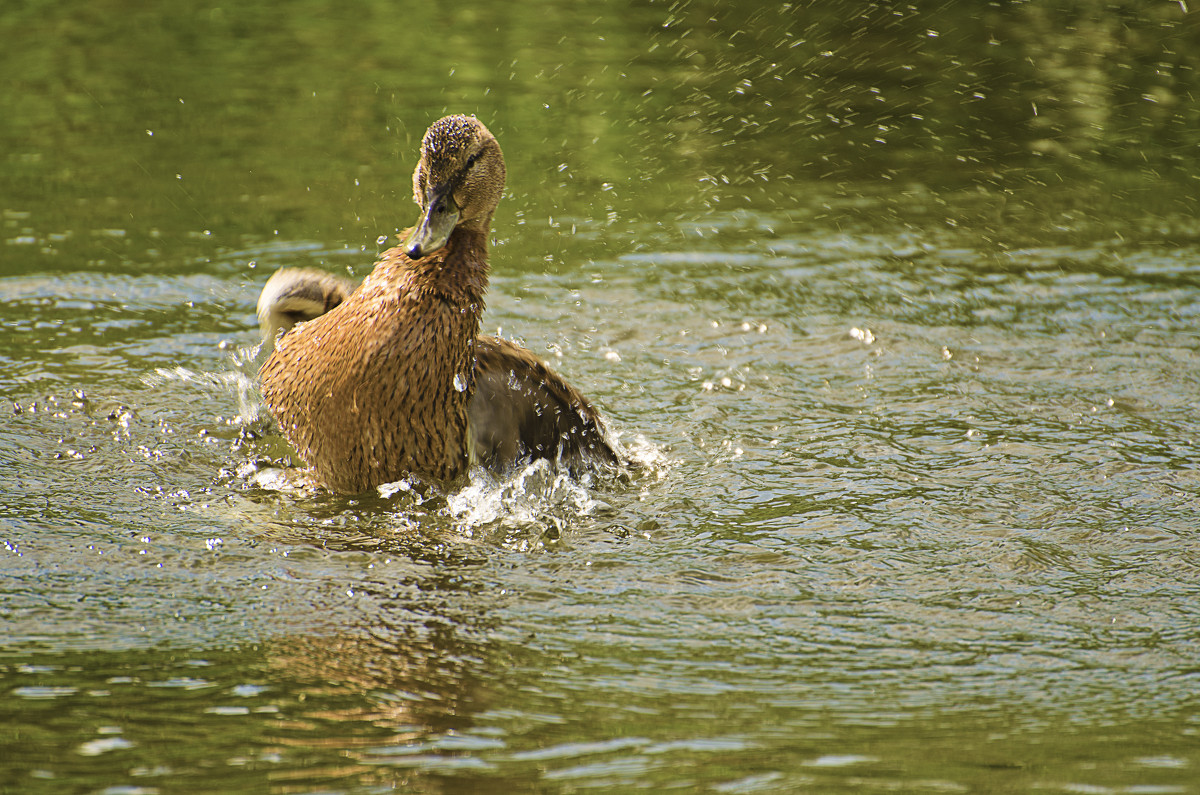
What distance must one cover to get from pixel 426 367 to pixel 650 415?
141 cm

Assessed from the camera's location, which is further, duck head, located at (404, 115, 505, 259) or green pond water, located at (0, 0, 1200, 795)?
duck head, located at (404, 115, 505, 259)

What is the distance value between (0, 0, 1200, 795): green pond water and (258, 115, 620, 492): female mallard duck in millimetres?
175

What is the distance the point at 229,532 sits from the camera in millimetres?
4914

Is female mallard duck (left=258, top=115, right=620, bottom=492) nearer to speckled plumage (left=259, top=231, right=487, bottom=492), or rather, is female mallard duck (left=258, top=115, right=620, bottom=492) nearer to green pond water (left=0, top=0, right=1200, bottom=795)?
speckled plumage (left=259, top=231, right=487, bottom=492)

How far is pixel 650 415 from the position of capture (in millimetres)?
6207

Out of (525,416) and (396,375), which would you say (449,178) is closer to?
(396,375)

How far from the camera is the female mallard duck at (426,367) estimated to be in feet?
16.7

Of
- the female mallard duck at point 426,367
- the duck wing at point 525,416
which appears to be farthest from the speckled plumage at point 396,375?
the duck wing at point 525,416

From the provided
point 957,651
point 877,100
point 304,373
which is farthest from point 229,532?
point 877,100

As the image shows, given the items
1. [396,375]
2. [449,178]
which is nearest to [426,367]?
[396,375]

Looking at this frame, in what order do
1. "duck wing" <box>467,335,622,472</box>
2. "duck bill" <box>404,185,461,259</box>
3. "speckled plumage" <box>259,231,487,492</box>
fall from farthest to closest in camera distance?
1. "duck wing" <box>467,335,622,472</box>
2. "speckled plumage" <box>259,231,487,492</box>
3. "duck bill" <box>404,185,461,259</box>

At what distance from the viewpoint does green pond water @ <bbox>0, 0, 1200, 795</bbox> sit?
366 cm

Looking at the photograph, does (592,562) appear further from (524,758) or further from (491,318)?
(491,318)

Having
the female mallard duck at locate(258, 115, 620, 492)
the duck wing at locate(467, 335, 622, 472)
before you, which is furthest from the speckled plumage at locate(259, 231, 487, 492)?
the duck wing at locate(467, 335, 622, 472)
